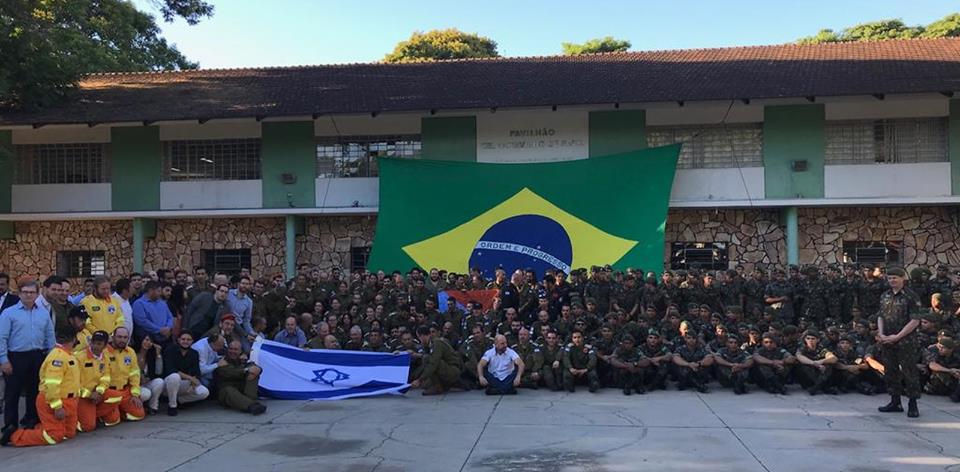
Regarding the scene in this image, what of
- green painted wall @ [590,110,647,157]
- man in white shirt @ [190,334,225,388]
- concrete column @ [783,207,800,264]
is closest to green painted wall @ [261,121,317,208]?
green painted wall @ [590,110,647,157]

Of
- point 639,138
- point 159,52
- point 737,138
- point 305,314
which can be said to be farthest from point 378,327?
point 159,52

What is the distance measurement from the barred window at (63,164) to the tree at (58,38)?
4.12 ft

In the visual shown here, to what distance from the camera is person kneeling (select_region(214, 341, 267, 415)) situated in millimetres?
9008

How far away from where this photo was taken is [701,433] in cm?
757

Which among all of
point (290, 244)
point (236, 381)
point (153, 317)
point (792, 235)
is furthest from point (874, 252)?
point (153, 317)

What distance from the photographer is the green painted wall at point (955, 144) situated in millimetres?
Answer: 16375

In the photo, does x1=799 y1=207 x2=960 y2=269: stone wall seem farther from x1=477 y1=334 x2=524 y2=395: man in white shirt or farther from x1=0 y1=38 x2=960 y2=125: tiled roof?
x1=477 y1=334 x2=524 y2=395: man in white shirt

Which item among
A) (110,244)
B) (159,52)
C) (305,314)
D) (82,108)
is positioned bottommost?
(305,314)

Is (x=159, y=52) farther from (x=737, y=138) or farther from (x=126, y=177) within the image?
(x=737, y=138)

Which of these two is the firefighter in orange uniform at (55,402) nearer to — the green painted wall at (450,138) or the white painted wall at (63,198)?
the green painted wall at (450,138)

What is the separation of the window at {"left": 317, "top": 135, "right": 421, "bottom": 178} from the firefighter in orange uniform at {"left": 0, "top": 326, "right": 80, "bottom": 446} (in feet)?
37.0

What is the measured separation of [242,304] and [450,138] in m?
8.38

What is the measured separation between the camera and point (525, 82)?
18969mm

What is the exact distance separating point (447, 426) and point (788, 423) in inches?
145
